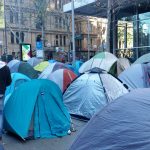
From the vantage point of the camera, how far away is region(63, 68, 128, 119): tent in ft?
33.6

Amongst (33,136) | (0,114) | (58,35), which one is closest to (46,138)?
(33,136)

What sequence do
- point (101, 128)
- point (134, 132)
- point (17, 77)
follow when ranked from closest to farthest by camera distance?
1. point (134, 132)
2. point (101, 128)
3. point (17, 77)

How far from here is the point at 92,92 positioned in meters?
10.3

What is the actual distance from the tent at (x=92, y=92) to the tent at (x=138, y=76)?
1.86 meters

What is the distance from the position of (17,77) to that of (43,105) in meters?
2.07

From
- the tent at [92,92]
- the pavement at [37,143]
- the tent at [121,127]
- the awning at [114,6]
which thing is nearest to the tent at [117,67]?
the tent at [92,92]

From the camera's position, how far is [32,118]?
8266mm

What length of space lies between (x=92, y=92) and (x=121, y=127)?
272 inches

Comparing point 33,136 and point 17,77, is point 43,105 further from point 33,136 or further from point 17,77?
point 17,77

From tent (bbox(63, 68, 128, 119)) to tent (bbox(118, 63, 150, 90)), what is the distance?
1857 mm

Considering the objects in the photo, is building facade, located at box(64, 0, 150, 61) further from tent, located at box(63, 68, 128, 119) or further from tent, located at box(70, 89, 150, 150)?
tent, located at box(70, 89, 150, 150)

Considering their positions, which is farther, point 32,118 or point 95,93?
point 95,93

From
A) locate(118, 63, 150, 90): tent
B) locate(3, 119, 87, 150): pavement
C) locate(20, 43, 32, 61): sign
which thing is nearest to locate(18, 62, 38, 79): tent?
locate(118, 63, 150, 90): tent

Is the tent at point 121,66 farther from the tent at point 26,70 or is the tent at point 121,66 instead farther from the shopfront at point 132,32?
the shopfront at point 132,32
